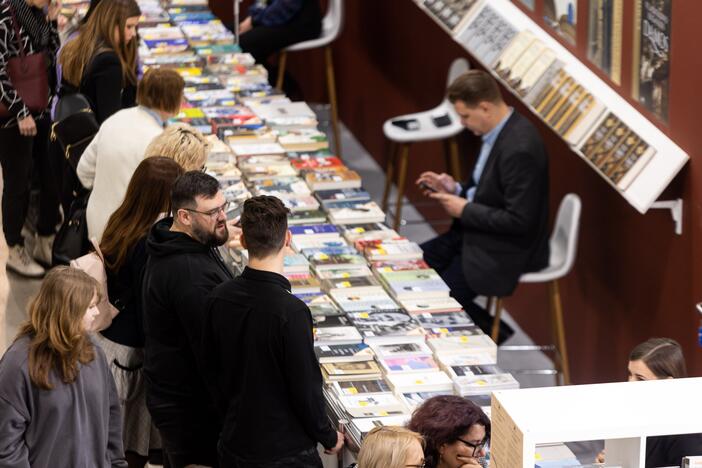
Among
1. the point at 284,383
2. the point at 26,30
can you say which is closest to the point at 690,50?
the point at 284,383

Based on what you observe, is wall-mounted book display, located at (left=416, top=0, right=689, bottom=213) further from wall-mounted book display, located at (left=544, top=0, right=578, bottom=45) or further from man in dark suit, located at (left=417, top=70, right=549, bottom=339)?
man in dark suit, located at (left=417, top=70, right=549, bottom=339)

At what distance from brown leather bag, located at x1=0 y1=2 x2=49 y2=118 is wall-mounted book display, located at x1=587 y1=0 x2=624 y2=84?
3.09 meters

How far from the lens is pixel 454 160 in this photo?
8.09 m

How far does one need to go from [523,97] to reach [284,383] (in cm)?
287

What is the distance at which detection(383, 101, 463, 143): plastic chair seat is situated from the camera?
26.3ft

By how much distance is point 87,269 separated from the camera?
5141 mm

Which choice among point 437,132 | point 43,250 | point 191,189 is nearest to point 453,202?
point 437,132

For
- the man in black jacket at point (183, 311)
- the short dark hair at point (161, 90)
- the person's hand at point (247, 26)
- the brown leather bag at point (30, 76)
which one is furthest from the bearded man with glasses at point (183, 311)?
the person's hand at point (247, 26)

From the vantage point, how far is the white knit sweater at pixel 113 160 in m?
5.95

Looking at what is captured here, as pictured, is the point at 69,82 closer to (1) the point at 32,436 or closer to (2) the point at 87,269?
(2) the point at 87,269

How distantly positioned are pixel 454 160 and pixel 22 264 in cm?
273

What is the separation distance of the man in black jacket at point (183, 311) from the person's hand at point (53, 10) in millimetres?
3090

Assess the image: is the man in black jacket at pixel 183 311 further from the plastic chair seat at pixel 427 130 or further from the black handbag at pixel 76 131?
the plastic chair seat at pixel 427 130

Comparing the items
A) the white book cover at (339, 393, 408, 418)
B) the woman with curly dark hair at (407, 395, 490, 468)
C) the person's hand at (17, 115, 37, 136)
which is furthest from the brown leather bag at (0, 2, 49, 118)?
the woman with curly dark hair at (407, 395, 490, 468)
